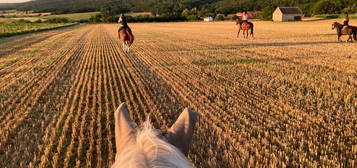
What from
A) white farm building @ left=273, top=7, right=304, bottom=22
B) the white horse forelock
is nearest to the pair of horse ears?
the white horse forelock

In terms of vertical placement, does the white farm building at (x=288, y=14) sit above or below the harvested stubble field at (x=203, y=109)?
above

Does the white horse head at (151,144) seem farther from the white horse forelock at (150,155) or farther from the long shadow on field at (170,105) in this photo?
the long shadow on field at (170,105)

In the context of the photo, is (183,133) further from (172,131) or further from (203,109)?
(203,109)

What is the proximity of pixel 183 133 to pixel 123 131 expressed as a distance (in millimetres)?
341

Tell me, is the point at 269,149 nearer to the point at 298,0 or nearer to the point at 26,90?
the point at 26,90

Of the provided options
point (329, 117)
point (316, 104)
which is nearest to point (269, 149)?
point (329, 117)

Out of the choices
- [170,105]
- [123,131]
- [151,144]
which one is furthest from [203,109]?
[151,144]

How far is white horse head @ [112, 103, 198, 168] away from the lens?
107cm

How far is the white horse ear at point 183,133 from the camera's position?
1.62 m

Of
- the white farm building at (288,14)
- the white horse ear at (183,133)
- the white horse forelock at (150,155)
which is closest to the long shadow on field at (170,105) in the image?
the white horse ear at (183,133)

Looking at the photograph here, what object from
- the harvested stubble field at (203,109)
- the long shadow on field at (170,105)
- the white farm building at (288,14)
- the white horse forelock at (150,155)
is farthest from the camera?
the white farm building at (288,14)

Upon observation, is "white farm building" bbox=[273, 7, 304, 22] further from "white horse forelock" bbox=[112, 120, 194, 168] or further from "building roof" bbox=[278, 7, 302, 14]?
"white horse forelock" bbox=[112, 120, 194, 168]

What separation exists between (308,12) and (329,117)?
8707 cm

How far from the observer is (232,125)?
5777 millimetres
